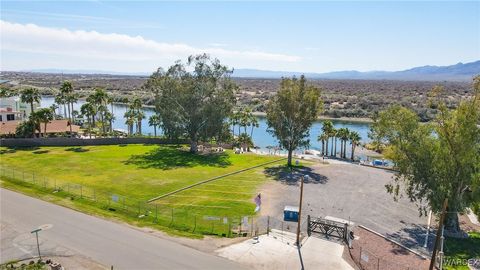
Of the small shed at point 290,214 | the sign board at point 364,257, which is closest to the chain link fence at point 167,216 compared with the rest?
the small shed at point 290,214

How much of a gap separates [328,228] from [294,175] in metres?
21.1

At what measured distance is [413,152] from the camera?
123 feet

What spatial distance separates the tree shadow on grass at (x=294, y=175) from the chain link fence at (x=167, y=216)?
15.4 meters

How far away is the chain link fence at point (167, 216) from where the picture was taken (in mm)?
35344

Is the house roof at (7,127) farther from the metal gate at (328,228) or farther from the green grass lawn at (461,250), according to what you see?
the green grass lawn at (461,250)

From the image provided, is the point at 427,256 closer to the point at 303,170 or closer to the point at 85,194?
the point at 303,170

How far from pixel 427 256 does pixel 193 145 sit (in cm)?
4594

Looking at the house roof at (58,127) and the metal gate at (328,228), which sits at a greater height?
the house roof at (58,127)

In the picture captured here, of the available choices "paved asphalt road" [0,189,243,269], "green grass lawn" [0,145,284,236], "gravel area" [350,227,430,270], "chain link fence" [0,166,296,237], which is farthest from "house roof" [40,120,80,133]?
"gravel area" [350,227,430,270]

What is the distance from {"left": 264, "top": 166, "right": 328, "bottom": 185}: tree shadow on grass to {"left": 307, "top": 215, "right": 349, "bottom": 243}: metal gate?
15762 mm

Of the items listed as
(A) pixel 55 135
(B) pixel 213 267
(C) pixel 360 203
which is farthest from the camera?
(A) pixel 55 135

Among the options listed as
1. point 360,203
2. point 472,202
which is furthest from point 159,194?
point 472,202

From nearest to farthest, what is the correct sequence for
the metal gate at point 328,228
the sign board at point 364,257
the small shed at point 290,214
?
the sign board at point 364,257
the metal gate at point 328,228
the small shed at point 290,214

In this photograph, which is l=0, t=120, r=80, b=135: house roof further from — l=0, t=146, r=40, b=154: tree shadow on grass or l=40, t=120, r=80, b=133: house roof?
l=0, t=146, r=40, b=154: tree shadow on grass
